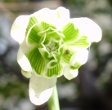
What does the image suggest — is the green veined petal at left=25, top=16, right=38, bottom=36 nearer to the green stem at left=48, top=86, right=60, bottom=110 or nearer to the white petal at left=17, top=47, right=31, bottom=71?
the white petal at left=17, top=47, right=31, bottom=71

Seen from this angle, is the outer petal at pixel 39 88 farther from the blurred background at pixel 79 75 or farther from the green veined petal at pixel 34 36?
the blurred background at pixel 79 75

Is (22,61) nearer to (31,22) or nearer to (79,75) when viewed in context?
(31,22)

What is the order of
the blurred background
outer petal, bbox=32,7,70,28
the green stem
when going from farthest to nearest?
the blurred background < outer petal, bbox=32,7,70,28 < the green stem

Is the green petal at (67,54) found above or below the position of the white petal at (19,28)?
below

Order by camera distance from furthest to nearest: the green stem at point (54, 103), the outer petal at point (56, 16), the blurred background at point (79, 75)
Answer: the blurred background at point (79, 75) < the outer petal at point (56, 16) < the green stem at point (54, 103)

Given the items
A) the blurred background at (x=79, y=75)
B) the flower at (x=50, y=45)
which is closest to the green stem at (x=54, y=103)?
the flower at (x=50, y=45)

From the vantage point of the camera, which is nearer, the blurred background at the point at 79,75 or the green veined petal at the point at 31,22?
the green veined petal at the point at 31,22

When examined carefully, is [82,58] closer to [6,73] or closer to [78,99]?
[6,73]

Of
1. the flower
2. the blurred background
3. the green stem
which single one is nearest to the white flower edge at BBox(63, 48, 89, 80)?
the flower
